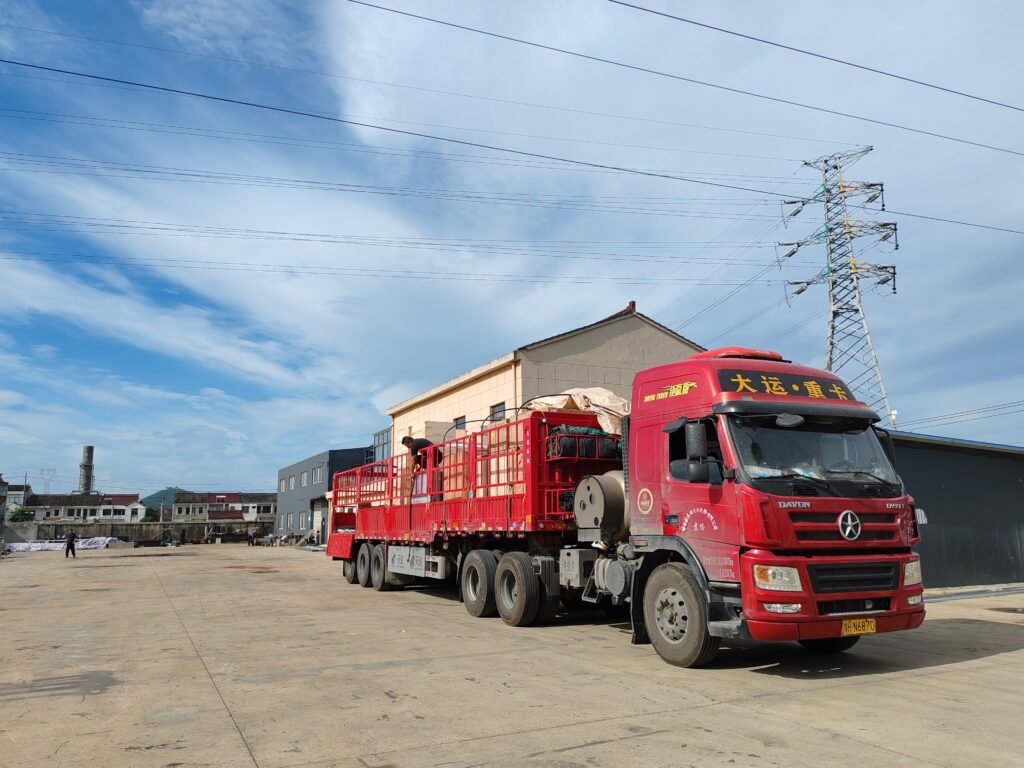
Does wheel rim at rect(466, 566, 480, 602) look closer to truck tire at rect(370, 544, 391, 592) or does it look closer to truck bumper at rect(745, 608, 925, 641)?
truck tire at rect(370, 544, 391, 592)

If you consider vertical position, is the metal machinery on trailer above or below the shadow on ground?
above

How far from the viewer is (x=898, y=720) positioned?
573cm

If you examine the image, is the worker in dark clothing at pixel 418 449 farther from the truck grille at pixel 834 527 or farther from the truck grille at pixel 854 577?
the truck grille at pixel 854 577

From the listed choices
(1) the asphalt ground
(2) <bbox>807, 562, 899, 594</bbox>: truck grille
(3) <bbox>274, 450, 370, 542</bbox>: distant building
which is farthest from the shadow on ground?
(3) <bbox>274, 450, 370, 542</bbox>: distant building

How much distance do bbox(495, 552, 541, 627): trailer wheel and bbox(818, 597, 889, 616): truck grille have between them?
4.78 meters

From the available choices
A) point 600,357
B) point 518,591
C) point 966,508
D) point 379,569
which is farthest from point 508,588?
point 966,508

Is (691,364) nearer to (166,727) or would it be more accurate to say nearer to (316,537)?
(166,727)

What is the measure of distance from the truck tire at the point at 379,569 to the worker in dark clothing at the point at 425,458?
3264 mm

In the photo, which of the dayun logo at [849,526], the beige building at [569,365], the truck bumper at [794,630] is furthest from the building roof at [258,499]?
the dayun logo at [849,526]

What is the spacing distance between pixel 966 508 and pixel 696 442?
1409cm

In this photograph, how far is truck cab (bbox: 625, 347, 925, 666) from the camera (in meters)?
6.87

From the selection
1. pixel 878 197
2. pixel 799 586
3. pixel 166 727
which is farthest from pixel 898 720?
pixel 878 197

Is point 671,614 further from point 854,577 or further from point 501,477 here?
point 501,477

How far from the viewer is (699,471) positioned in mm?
7336
